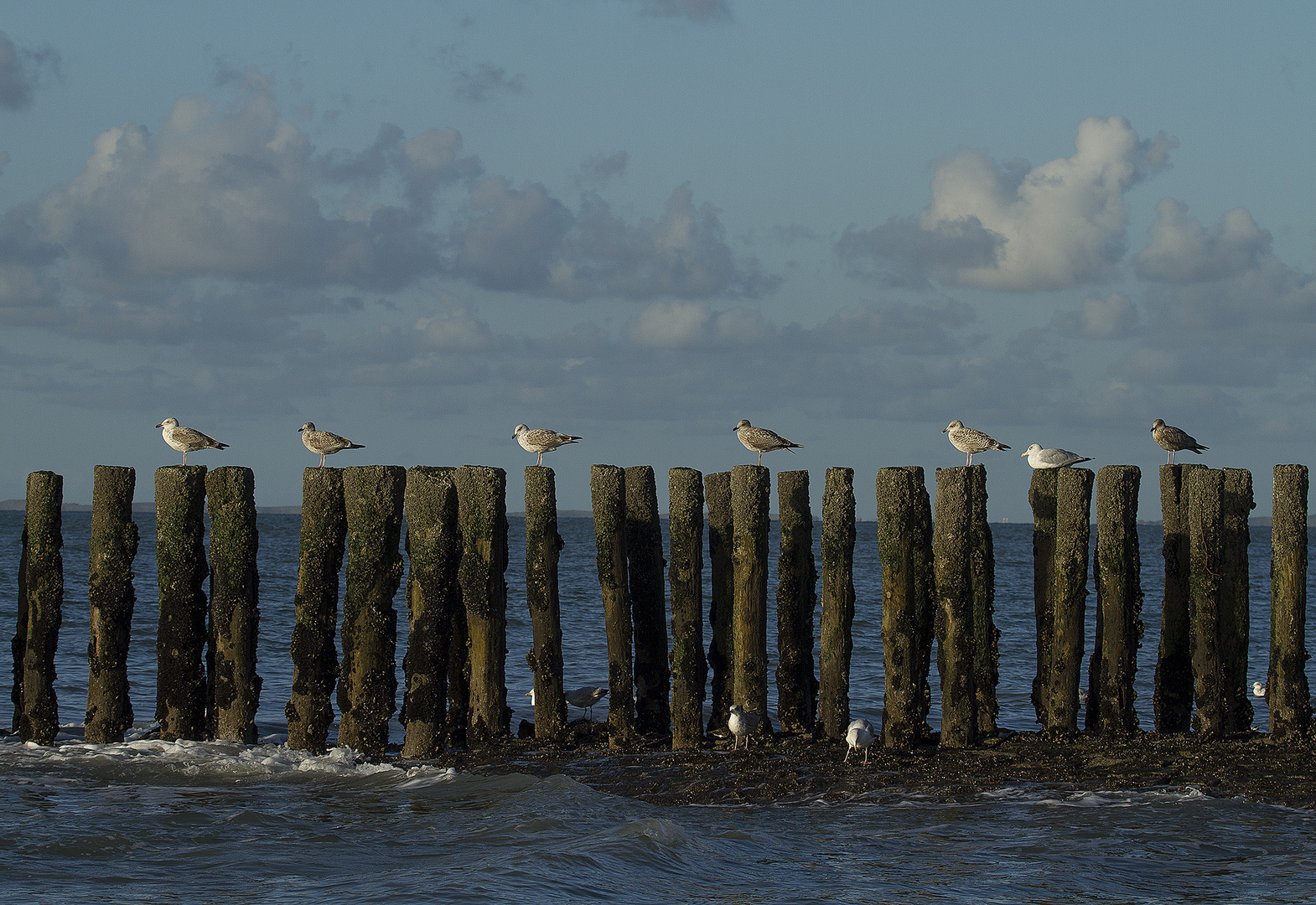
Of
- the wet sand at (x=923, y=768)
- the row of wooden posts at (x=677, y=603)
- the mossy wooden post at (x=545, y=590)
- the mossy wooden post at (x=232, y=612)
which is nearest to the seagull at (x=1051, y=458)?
the row of wooden posts at (x=677, y=603)

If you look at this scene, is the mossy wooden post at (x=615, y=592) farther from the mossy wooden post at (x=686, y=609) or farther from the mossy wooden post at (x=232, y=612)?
the mossy wooden post at (x=232, y=612)

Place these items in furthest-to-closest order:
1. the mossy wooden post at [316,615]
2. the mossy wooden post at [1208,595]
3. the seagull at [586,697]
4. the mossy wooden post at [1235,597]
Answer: the seagull at [586,697] → the mossy wooden post at [316,615] → the mossy wooden post at [1235,597] → the mossy wooden post at [1208,595]

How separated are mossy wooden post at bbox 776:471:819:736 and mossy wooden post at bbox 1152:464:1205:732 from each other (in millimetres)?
3174

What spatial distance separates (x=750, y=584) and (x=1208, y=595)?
4040 mm

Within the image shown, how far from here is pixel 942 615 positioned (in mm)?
11219

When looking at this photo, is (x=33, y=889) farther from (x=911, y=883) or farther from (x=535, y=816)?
(x=911, y=883)

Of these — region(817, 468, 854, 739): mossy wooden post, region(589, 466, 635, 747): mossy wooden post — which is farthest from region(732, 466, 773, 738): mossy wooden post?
region(589, 466, 635, 747): mossy wooden post

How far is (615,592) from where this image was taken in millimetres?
12062

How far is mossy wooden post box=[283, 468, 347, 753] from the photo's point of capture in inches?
467

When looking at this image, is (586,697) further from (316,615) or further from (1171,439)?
(1171,439)

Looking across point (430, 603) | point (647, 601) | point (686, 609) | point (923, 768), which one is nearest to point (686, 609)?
point (686, 609)

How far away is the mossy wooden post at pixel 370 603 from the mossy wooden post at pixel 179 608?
151cm

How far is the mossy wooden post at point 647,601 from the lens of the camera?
12359 mm

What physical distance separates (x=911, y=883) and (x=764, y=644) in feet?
11.9
